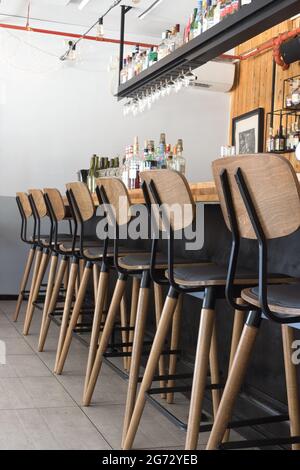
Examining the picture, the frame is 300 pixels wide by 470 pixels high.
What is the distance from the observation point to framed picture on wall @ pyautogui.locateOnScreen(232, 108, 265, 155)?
5.87m

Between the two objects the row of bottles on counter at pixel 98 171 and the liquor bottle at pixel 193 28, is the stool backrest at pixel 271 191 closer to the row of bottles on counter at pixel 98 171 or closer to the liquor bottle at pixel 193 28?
the liquor bottle at pixel 193 28

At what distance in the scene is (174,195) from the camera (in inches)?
78.3

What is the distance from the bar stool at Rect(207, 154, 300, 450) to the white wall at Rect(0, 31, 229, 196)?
4.34 meters

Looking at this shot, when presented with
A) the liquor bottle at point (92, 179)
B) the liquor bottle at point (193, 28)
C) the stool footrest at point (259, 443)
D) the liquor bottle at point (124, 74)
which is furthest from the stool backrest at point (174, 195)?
the liquor bottle at point (124, 74)

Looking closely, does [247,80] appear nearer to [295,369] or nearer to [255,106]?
[255,106]

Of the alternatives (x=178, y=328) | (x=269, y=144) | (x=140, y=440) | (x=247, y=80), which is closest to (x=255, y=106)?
(x=247, y=80)

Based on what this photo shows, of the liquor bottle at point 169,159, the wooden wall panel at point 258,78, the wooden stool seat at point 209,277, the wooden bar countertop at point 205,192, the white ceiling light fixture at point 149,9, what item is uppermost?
the white ceiling light fixture at point 149,9

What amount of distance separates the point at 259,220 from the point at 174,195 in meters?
0.51

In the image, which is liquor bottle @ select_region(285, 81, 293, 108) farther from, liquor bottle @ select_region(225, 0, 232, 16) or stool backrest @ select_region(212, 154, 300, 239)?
stool backrest @ select_region(212, 154, 300, 239)

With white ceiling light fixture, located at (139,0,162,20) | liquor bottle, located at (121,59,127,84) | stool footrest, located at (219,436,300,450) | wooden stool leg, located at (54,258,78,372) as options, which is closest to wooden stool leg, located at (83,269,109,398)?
wooden stool leg, located at (54,258,78,372)

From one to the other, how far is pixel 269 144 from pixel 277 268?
3293mm

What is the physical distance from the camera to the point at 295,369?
193cm

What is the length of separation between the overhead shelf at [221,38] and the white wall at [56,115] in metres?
1.78

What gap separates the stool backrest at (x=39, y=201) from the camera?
13.3 ft
